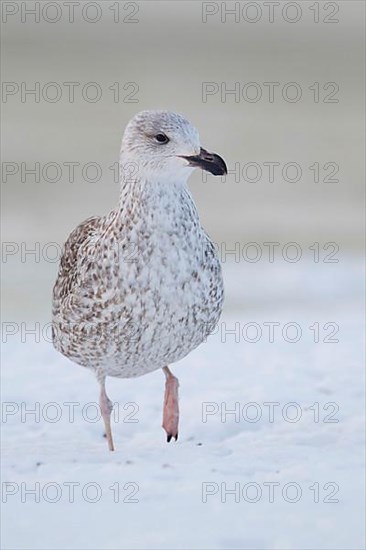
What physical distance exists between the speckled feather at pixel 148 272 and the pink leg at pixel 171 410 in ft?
1.48

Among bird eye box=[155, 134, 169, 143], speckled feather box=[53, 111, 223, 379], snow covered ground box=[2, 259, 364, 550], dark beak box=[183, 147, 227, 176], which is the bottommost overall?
snow covered ground box=[2, 259, 364, 550]

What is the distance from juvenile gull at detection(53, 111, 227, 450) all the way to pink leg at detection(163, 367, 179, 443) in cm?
45

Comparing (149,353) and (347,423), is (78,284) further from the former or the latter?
(347,423)

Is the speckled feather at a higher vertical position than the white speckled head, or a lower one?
lower

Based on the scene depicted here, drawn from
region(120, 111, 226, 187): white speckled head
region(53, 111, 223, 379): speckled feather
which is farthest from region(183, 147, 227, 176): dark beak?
region(53, 111, 223, 379): speckled feather

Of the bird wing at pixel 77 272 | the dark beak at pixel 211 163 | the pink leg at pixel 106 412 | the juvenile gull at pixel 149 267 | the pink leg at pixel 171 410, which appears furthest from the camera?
the pink leg at pixel 171 410

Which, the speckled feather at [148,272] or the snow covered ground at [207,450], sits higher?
the speckled feather at [148,272]

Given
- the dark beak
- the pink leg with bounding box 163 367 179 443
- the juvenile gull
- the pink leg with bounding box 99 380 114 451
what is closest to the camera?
the dark beak

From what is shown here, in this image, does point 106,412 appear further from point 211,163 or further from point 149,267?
point 211,163

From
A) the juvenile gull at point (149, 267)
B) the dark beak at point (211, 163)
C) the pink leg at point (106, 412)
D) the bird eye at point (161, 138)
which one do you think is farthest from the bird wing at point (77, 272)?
the dark beak at point (211, 163)

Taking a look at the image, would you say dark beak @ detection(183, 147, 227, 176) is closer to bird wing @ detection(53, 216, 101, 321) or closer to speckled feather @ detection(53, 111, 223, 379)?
speckled feather @ detection(53, 111, 223, 379)

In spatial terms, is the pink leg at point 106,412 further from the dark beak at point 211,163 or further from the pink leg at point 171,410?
the dark beak at point 211,163

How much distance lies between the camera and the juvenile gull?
480 centimetres

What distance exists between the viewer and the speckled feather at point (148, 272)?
4863mm
